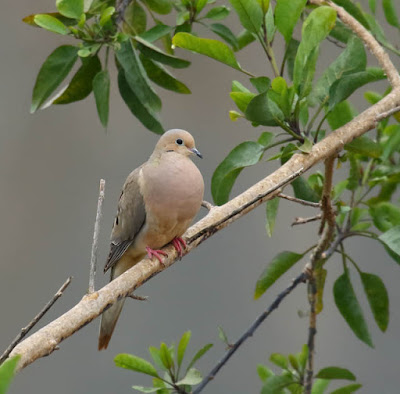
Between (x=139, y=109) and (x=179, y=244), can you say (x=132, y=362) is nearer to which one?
(x=179, y=244)

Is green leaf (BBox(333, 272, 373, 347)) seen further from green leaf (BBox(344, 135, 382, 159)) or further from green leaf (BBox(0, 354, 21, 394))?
green leaf (BBox(0, 354, 21, 394))

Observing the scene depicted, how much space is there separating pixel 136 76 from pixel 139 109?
85mm

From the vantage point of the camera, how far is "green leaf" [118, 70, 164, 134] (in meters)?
1.57

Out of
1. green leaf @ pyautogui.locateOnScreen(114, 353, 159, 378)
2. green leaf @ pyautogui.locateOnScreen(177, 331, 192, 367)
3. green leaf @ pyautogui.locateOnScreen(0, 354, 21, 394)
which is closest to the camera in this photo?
green leaf @ pyautogui.locateOnScreen(0, 354, 21, 394)

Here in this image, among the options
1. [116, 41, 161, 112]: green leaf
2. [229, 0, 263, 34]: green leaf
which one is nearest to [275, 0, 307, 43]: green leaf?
[229, 0, 263, 34]: green leaf

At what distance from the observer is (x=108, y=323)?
164 cm

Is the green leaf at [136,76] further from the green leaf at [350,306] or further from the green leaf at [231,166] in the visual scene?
the green leaf at [350,306]

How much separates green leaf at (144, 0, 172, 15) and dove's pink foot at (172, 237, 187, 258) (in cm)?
51

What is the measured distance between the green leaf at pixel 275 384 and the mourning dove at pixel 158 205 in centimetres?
30

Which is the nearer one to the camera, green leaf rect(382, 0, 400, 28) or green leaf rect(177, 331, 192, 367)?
green leaf rect(177, 331, 192, 367)

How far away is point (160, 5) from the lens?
171cm

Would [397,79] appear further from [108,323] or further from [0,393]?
[0,393]

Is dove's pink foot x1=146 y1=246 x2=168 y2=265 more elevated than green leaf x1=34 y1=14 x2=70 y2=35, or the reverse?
green leaf x1=34 y1=14 x2=70 y2=35

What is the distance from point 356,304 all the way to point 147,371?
1.49 feet
